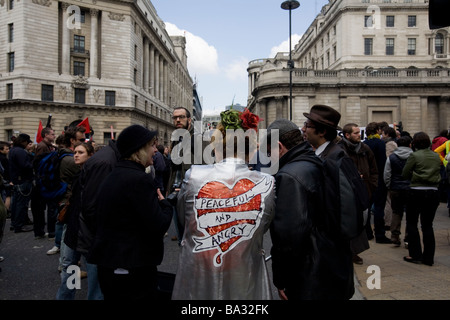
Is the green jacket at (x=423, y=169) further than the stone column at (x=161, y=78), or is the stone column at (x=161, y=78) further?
the stone column at (x=161, y=78)

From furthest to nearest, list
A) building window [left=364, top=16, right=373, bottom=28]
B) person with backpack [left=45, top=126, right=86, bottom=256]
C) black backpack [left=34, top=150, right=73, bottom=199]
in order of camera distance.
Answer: building window [left=364, top=16, right=373, bottom=28]
black backpack [left=34, top=150, right=73, bottom=199]
person with backpack [left=45, top=126, right=86, bottom=256]

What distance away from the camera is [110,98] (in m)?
40.8

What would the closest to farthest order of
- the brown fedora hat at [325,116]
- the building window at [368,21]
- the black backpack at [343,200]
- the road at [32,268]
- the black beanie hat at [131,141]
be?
the black backpack at [343,200]
the black beanie hat at [131,141]
the brown fedora hat at [325,116]
the road at [32,268]
the building window at [368,21]

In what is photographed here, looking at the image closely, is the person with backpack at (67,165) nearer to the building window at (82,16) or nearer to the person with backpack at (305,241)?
the person with backpack at (305,241)

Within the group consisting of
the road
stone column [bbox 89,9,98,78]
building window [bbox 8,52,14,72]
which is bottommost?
the road

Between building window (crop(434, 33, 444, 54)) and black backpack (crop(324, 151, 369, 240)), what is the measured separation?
179ft

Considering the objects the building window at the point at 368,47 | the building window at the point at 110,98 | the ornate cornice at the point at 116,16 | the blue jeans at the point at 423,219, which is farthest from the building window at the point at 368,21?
the blue jeans at the point at 423,219

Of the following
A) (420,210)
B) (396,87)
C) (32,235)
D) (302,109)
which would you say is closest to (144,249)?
(420,210)

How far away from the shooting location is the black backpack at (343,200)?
7.53 feet

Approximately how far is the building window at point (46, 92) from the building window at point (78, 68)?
3.74 meters

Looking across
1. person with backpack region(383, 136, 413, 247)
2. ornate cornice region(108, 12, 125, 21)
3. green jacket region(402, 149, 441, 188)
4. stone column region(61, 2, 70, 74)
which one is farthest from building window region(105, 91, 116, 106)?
green jacket region(402, 149, 441, 188)

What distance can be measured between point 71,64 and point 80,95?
4.09 m

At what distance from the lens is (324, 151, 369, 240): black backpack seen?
229 cm

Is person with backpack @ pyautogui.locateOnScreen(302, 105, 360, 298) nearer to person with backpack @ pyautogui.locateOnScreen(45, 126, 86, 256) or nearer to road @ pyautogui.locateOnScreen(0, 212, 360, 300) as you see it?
road @ pyautogui.locateOnScreen(0, 212, 360, 300)
